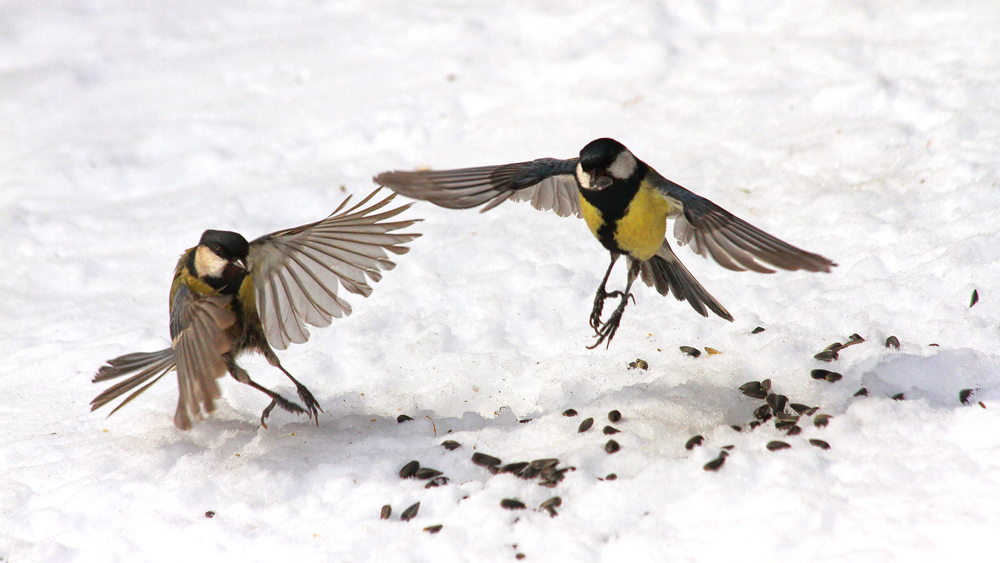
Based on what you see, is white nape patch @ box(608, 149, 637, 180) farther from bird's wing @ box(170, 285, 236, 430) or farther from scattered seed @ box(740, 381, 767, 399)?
bird's wing @ box(170, 285, 236, 430)

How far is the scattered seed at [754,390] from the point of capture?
3047 millimetres

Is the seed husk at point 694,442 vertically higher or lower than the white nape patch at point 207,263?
lower

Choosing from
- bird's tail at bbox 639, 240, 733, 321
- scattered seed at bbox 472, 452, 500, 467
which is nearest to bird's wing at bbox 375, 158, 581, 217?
bird's tail at bbox 639, 240, 733, 321

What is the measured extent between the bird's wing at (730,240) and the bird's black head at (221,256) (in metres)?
1.42

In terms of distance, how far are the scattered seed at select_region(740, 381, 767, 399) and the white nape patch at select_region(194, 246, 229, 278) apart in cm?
189

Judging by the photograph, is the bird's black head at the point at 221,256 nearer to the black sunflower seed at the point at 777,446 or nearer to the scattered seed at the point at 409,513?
the scattered seed at the point at 409,513

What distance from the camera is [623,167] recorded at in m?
2.79

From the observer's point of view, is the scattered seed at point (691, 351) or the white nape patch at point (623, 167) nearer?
the white nape patch at point (623, 167)

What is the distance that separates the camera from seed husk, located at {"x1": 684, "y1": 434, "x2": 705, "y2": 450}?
2.70m

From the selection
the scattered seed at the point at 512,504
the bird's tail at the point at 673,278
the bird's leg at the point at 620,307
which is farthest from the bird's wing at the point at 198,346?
the bird's tail at the point at 673,278

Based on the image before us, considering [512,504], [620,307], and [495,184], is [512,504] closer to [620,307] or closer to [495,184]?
[620,307]

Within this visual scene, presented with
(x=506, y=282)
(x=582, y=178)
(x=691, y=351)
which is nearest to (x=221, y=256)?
(x=582, y=178)

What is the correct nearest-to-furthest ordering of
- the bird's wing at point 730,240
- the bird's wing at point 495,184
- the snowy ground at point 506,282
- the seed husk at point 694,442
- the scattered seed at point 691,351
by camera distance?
the bird's wing at point 730,240
the snowy ground at point 506,282
the bird's wing at point 495,184
the seed husk at point 694,442
the scattered seed at point 691,351

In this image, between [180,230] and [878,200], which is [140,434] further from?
[878,200]
